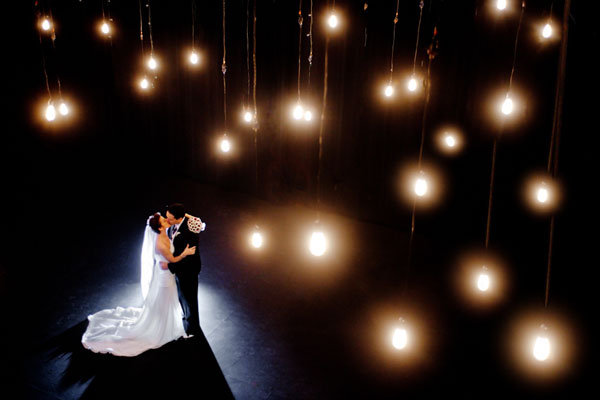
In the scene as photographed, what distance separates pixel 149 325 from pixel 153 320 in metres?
0.06

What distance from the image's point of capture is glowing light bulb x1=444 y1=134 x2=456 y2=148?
19.9 ft

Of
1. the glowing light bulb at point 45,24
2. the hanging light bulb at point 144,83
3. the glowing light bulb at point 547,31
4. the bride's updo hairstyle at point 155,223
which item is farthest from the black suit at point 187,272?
the glowing light bulb at point 45,24

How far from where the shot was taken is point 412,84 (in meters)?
5.83

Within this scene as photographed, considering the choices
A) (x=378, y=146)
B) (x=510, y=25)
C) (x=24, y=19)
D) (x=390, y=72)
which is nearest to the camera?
(x=510, y=25)

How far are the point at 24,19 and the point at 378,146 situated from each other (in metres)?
6.36

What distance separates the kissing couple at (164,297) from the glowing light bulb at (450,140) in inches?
147

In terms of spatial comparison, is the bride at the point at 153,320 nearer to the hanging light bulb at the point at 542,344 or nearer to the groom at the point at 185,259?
the groom at the point at 185,259

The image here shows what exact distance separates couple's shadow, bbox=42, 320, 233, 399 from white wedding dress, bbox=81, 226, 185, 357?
7cm

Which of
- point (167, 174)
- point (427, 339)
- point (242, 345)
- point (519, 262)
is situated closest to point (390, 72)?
point (519, 262)

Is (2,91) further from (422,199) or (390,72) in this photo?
(422,199)

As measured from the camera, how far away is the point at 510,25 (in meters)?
5.35

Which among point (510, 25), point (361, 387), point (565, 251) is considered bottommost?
point (361, 387)

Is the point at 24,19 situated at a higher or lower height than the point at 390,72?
higher

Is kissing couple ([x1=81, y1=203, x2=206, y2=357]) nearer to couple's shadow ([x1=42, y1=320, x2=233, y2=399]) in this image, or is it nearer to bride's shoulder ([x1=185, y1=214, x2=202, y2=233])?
bride's shoulder ([x1=185, y1=214, x2=202, y2=233])
